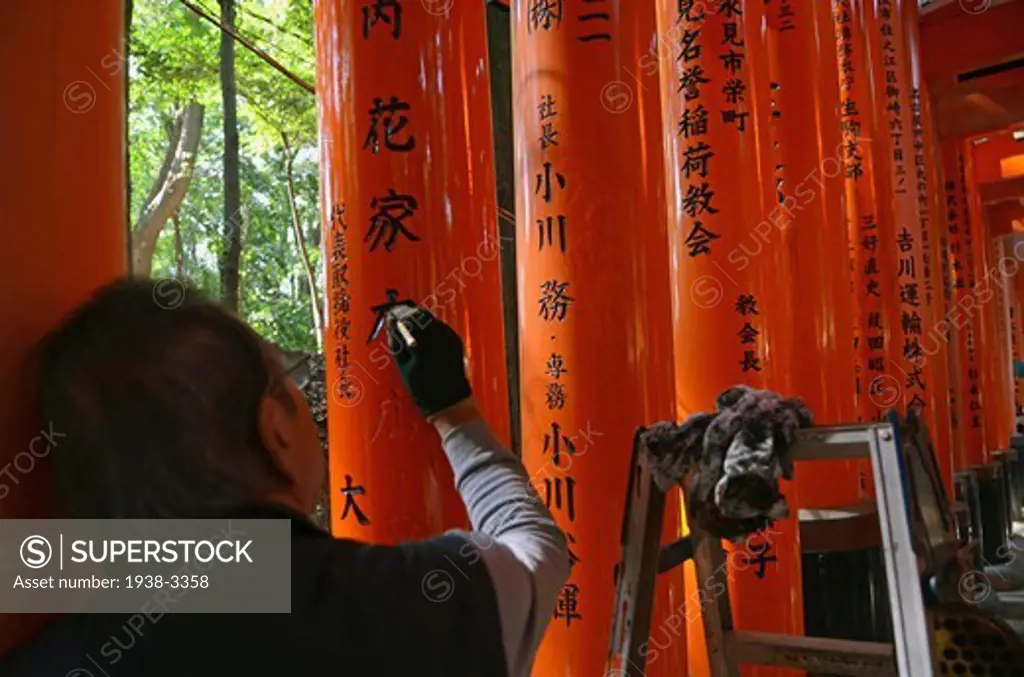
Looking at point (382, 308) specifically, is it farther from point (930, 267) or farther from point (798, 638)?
point (930, 267)

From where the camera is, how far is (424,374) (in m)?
1.47

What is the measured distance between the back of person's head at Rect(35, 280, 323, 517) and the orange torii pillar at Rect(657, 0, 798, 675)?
206 cm

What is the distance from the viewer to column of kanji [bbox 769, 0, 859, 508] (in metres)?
3.48

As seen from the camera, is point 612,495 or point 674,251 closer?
point 612,495

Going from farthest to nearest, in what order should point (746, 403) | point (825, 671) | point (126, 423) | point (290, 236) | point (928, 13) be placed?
point (290, 236) → point (928, 13) → point (825, 671) → point (746, 403) → point (126, 423)

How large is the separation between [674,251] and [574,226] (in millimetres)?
674

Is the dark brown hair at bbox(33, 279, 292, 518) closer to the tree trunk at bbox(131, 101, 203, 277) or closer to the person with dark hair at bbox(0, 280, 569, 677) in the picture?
the person with dark hair at bbox(0, 280, 569, 677)

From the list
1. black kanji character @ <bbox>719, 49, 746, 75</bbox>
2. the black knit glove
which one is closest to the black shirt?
the black knit glove

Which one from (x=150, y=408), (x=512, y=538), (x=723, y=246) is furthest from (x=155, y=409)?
(x=723, y=246)

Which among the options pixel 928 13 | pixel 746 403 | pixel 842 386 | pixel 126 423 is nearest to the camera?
pixel 126 423

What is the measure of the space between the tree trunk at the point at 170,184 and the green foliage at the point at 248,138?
0.23 m

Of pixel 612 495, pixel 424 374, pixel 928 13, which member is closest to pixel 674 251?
pixel 612 495

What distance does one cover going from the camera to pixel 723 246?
283 centimetres

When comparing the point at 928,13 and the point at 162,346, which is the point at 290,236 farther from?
the point at 162,346
